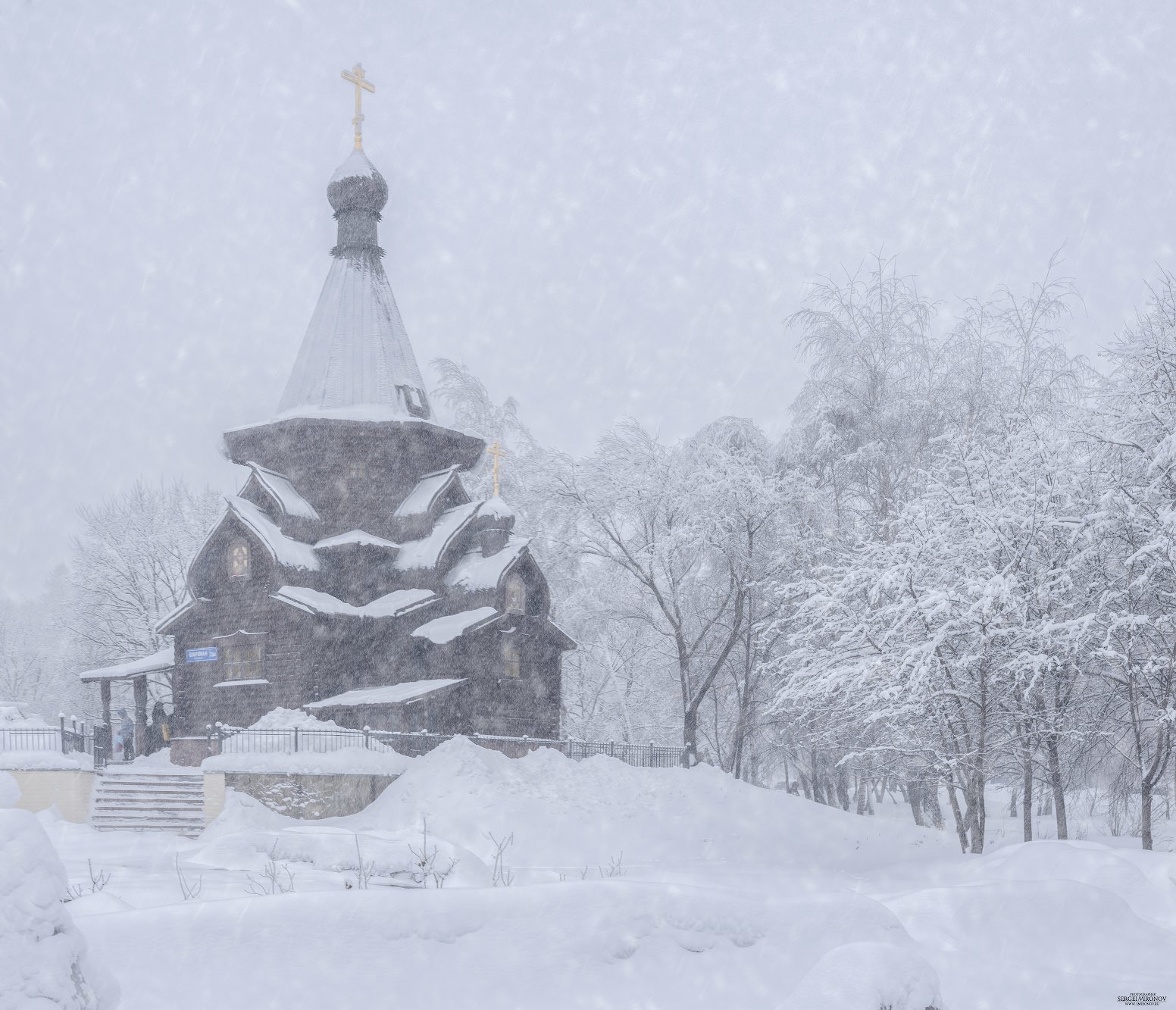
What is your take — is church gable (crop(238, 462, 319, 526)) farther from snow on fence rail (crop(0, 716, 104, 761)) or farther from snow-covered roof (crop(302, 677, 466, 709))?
snow on fence rail (crop(0, 716, 104, 761))

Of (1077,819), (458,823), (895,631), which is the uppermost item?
(895,631)

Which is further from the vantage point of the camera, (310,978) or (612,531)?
(612,531)

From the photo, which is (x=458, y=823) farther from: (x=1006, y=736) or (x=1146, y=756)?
(x=1146, y=756)

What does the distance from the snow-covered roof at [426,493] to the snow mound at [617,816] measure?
7.32m

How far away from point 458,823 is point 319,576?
9409 millimetres

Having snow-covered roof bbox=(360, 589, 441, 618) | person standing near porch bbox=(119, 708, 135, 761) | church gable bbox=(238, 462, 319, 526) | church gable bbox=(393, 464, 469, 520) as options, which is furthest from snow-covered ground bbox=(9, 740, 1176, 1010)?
person standing near porch bbox=(119, 708, 135, 761)

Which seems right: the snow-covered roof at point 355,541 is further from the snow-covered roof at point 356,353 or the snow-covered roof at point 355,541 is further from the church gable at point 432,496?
the snow-covered roof at point 356,353

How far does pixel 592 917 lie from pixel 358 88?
94.3 feet

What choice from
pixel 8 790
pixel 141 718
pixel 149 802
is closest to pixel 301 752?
pixel 149 802

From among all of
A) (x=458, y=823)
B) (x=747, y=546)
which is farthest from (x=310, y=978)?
(x=747, y=546)

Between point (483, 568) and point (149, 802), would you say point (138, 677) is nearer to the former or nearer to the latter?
point (149, 802)

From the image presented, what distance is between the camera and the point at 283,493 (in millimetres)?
26672

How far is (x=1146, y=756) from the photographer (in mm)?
18625

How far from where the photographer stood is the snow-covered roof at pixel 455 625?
25.5 metres
